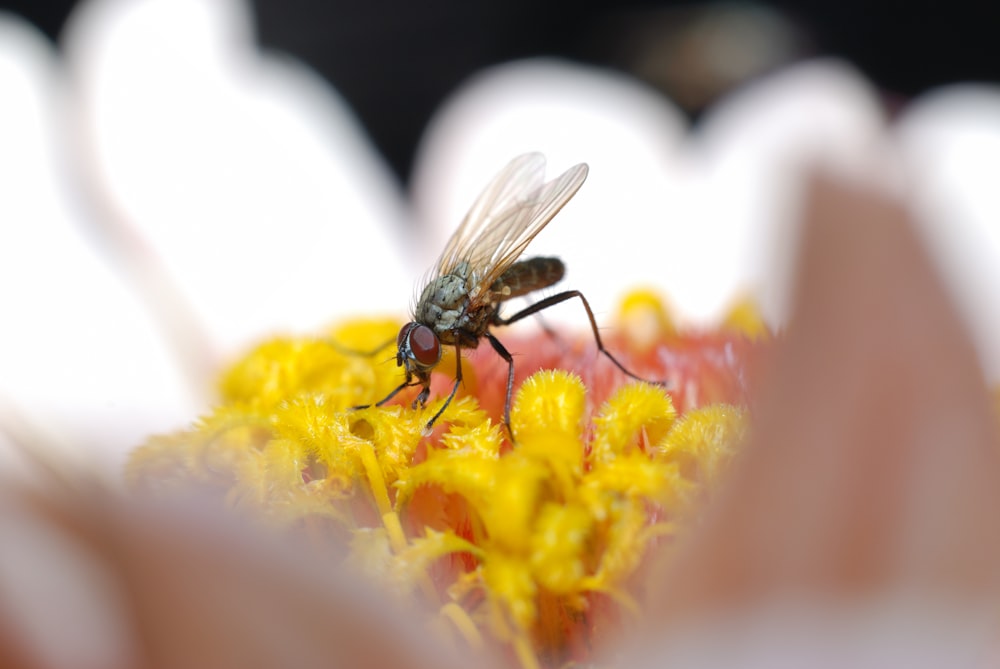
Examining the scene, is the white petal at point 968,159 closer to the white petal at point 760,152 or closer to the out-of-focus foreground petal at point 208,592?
the white petal at point 760,152

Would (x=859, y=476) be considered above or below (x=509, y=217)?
below

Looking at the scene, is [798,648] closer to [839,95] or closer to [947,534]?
[947,534]

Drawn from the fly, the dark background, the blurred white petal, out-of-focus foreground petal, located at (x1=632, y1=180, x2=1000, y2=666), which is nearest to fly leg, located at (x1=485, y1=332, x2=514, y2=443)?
the fly

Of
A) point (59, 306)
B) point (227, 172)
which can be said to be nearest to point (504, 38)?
point (227, 172)

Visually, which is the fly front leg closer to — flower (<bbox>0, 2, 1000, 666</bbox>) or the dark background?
flower (<bbox>0, 2, 1000, 666</bbox>)

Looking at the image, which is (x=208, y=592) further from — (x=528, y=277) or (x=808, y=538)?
(x=528, y=277)
